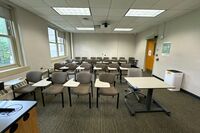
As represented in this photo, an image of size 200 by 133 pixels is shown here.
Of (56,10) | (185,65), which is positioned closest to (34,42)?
(56,10)

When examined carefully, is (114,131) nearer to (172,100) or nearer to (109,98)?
(109,98)

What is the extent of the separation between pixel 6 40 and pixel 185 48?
5.79m

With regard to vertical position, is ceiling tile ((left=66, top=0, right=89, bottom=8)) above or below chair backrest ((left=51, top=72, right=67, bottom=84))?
above

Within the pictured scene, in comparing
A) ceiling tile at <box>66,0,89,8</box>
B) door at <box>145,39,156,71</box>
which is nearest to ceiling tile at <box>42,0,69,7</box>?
ceiling tile at <box>66,0,89,8</box>

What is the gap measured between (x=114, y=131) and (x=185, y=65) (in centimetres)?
349

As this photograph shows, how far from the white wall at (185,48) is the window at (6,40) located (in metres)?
5.68

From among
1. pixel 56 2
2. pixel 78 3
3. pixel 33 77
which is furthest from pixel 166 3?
pixel 33 77

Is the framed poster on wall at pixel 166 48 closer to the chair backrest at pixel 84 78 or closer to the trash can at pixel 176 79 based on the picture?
the trash can at pixel 176 79

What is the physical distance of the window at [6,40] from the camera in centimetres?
281

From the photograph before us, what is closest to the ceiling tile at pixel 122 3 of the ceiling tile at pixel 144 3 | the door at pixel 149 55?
the ceiling tile at pixel 144 3

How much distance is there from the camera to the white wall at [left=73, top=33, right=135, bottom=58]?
860 cm

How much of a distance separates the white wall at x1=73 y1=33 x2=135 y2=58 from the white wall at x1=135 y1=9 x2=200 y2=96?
3.81 m

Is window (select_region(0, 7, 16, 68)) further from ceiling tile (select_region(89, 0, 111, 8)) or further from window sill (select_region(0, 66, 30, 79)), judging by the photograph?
ceiling tile (select_region(89, 0, 111, 8))

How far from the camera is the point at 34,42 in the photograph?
3.87 m
